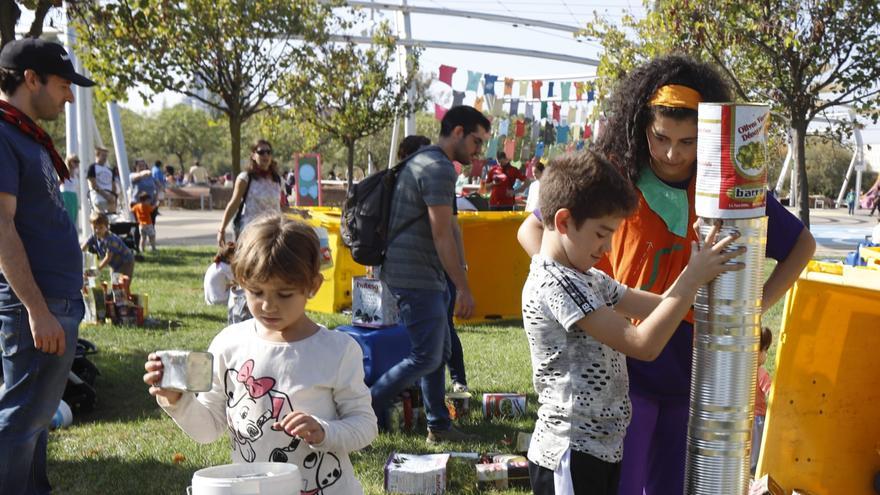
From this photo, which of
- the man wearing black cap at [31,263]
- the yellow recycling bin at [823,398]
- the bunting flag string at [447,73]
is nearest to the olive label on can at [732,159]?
the yellow recycling bin at [823,398]

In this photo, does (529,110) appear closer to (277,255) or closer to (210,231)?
(210,231)

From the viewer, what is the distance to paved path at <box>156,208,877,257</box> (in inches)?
805

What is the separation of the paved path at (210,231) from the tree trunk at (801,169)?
4.70 meters

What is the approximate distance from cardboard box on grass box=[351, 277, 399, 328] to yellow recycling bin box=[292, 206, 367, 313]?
4.13 meters

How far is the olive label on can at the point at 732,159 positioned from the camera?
1972 mm

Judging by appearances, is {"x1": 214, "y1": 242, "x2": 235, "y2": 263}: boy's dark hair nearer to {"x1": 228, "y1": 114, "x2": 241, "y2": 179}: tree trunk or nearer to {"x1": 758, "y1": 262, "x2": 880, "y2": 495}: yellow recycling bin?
{"x1": 758, "y1": 262, "x2": 880, "y2": 495}: yellow recycling bin

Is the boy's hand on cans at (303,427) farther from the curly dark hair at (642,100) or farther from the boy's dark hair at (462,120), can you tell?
the boy's dark hair at (462,120)

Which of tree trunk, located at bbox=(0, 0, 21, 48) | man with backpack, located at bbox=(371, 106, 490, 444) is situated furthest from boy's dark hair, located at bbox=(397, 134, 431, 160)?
tree trunk, located at bbox=(0, 0, 21, 48)

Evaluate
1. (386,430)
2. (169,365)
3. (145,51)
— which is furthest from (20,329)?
(145,51)

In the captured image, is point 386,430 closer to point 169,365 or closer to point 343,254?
point 169,365

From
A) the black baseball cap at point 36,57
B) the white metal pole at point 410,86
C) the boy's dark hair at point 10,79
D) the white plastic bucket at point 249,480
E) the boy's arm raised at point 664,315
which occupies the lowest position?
the white plastic bucket at point 249,480

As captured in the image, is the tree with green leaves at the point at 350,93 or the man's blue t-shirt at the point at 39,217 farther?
the tree with green leaves at the point at 350,93

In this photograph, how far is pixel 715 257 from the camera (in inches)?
81.5

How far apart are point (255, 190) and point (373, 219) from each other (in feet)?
11.6
